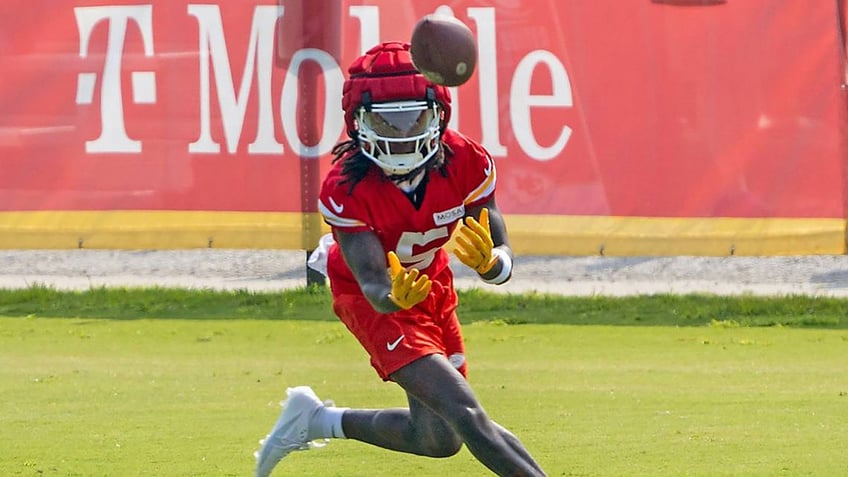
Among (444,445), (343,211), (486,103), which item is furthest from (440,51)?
(486,103)

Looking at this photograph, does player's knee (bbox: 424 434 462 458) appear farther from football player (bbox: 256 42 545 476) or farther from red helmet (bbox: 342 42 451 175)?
red helmet (bbox: 342 42 451 175)

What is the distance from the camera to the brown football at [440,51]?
19.3 feet

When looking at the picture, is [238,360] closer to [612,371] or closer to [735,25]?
[612,371]

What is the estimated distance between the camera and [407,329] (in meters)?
6.07

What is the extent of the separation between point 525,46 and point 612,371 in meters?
3.37

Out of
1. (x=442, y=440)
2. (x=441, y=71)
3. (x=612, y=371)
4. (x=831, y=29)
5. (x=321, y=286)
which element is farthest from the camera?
(x=321, y=286)

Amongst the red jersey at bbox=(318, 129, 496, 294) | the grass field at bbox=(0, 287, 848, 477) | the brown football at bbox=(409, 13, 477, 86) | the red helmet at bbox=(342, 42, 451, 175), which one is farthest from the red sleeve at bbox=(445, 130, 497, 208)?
the grass field at bbox=(0, 287, 848, 477)

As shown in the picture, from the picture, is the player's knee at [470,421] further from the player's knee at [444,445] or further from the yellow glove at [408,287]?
the player's knee at [444,445]

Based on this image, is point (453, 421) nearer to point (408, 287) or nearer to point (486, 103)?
point (408, 287)

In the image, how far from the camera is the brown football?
19.3 ft

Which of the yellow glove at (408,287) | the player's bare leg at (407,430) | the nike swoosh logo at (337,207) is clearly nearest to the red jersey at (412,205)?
the nike swoosh logo at (337,207)

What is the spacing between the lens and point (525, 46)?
40.2ft

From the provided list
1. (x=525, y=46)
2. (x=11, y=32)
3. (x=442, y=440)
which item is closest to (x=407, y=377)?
(x=442, y=440)

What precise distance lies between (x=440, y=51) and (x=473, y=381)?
400 centimetres
